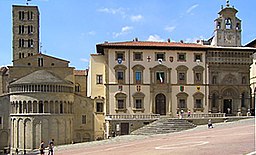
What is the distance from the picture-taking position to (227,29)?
61.3 metres

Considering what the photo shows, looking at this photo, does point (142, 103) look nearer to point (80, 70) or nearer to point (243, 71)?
point (243, 71)

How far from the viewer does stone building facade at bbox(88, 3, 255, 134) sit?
57000 mm

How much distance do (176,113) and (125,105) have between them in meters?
7.59

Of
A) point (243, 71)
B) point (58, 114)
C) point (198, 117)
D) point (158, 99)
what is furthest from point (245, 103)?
point (58, 114)

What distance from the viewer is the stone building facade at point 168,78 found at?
57000 millimetres

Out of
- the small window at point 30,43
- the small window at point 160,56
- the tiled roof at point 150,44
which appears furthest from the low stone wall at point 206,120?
the small window at point 30,43

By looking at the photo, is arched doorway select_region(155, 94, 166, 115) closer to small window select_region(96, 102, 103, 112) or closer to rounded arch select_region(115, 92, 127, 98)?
rounded arch select_region(115, 92, 127, 98)

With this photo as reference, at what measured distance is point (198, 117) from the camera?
183ft

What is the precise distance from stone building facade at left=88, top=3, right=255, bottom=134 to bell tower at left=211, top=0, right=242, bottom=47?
990mm

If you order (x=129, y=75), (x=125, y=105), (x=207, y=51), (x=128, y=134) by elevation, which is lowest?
(x=128, y=134)

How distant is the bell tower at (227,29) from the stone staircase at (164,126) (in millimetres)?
15282

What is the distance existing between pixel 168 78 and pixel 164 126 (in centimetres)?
914

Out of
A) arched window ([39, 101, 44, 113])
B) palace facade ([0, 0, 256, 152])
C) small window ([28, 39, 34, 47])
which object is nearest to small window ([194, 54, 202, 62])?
palace facade ([0, 0, 256, 152])

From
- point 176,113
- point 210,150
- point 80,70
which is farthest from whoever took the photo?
point 80,70
